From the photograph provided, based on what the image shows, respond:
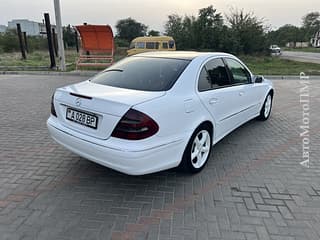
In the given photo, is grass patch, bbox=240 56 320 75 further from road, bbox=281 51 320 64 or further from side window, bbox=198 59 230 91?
side window, bbox=198 59 230 91

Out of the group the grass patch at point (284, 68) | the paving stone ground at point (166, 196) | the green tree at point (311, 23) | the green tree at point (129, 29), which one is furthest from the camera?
the green tree at point (311, 23)

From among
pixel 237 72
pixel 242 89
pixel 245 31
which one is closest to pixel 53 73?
pixel 237 72

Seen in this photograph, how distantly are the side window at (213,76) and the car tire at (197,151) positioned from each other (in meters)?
0.56

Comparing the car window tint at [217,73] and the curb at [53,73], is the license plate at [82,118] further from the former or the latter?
the curb at [53,73]

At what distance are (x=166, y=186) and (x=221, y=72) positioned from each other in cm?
189

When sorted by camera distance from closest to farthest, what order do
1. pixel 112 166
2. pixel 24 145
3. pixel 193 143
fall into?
pixel 112 166, pixel 193 143, pixel 24 145

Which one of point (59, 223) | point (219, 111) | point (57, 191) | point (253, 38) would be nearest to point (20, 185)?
point (57, 191)

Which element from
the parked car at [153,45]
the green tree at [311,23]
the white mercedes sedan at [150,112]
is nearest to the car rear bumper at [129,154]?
the white mercedes sedan at [150,112]

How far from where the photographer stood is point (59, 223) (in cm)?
242

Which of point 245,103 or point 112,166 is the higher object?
point 245,103

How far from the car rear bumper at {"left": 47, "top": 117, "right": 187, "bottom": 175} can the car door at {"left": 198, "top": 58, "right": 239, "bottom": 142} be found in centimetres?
78

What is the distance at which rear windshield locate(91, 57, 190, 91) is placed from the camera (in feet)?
10.2

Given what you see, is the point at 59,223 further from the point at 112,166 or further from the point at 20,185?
the point at 20,185

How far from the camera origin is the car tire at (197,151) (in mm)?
3143
